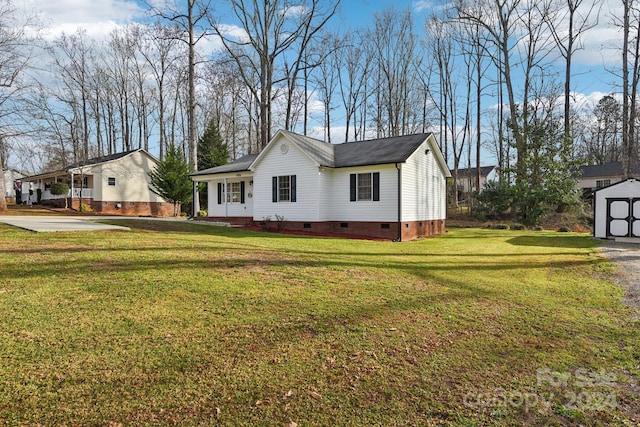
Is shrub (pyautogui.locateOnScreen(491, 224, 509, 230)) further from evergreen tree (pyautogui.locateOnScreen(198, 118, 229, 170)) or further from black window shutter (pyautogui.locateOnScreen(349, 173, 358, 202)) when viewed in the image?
evergreen tree (pyautogui.locateOnScreen(198, 118, 229, 170))

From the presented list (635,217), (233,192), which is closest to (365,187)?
(233,192)

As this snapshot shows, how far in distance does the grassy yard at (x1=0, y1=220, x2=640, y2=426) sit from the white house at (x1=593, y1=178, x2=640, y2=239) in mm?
10625

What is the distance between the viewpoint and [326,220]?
16.5 m

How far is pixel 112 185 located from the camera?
102 ft

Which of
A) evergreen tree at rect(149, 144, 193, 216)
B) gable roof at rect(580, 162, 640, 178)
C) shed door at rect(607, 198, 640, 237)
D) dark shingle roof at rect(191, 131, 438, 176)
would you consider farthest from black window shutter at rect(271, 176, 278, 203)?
gable roof at rect(580, 162, 640, 178)

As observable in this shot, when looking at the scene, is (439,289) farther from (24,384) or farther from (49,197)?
(49,197)

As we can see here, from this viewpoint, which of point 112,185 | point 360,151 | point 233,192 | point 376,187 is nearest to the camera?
point 376,187

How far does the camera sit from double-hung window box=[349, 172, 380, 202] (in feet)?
51.9

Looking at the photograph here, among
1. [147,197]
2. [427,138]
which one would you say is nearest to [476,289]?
[427,138]

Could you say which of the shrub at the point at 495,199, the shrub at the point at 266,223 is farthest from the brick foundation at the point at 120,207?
the shrub at the point at 495,199

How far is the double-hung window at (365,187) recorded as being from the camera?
15806mm

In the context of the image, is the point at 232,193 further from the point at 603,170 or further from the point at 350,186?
the point at 603,170

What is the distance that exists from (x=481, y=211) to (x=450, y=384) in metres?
25.1

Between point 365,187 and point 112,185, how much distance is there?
82.0ft
